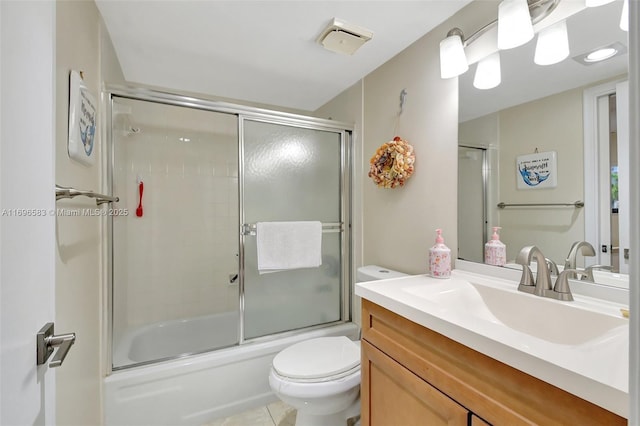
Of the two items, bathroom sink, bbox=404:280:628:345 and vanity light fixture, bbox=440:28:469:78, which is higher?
vanity light fixture, bbox=440:28:469:78

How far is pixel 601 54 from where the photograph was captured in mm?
931

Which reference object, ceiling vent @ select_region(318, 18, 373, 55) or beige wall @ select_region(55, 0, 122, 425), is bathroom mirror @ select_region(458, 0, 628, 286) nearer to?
ceiling vent @ select_region(318, 18, 373, 55)

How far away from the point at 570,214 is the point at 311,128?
1.53 metres

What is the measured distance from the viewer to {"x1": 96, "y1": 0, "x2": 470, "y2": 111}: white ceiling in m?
1.30

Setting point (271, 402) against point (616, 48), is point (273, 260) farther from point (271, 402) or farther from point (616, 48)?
point (616, 48)

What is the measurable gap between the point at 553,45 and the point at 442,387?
125cm

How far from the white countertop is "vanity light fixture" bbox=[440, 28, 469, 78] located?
38.6 inches

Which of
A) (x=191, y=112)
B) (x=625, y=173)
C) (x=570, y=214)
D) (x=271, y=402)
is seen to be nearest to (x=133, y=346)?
(x=271, y=402)

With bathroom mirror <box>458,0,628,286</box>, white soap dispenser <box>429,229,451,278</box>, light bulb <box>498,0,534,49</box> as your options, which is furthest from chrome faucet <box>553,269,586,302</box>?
light bulb <box>498,0,534,49</box>

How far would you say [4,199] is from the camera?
416 mm

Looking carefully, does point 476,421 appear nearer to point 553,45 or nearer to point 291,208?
point 553,45

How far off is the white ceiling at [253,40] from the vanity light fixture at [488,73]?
299 mm

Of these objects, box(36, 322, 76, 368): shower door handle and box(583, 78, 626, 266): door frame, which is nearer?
box(36, 322, 76, 368): shower door handle

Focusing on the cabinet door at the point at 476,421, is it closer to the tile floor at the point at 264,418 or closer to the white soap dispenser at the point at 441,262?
the white soap dispenser at the point at 441,262
